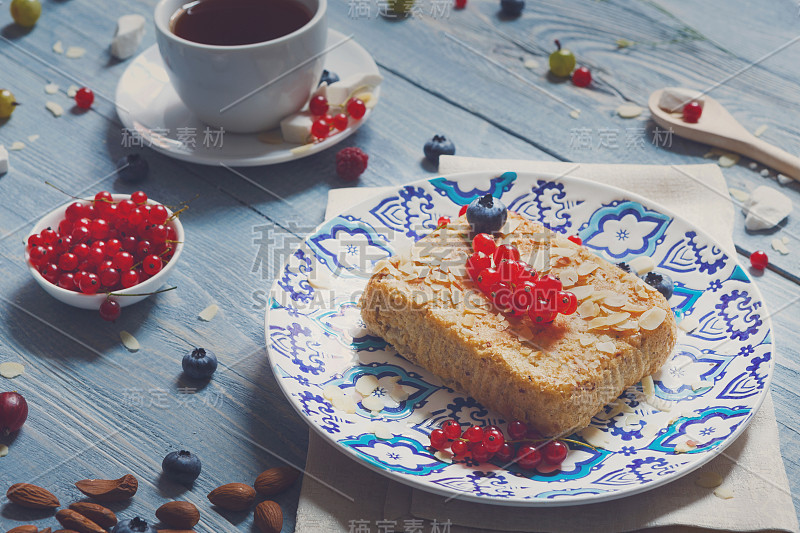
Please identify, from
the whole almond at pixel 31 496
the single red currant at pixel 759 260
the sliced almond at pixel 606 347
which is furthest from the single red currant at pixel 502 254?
the whole almond at pixel 31 496

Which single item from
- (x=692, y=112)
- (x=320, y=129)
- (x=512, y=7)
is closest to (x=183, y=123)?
(x=320, y=129)

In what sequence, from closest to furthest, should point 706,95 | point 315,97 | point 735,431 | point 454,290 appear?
point 735,431
point 454,290
point 315,97
point 706,95

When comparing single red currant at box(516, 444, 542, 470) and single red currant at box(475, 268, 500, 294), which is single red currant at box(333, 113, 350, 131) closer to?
single red currant at box(475, 268, 500, 294)

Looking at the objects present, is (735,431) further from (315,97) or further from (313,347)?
(315,97)

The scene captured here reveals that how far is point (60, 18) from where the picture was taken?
3420 millimetres

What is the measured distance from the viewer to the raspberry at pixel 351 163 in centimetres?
276

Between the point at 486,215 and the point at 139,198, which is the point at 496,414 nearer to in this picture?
the point at 486,215

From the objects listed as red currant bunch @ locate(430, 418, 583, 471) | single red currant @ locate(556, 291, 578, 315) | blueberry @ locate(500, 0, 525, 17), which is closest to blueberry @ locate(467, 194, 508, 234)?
single red currant @ locate(556, 291, 578, 315)

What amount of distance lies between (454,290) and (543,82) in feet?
4.71

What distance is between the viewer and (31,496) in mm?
1836

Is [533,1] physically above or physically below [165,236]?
above

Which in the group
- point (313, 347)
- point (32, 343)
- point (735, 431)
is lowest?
point (32, 343)

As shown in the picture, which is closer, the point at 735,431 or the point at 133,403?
the point at 735,431

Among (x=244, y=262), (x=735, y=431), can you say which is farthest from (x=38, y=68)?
(x=735, y=431)
